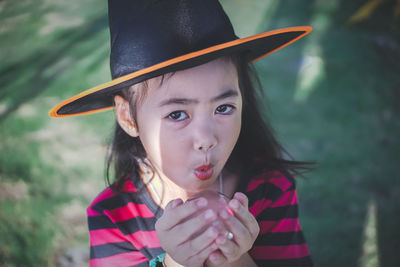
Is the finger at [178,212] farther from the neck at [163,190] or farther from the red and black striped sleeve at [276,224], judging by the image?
the red and black striped sleeve at [276,224]

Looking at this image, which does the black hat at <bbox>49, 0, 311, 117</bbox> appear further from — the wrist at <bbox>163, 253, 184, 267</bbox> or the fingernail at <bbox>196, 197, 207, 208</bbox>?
the wrist at <bbox>163, 253, 184, 267</bbox>

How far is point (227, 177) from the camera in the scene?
162 centimetres

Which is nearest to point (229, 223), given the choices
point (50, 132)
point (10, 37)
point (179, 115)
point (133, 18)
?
point (179, 115)

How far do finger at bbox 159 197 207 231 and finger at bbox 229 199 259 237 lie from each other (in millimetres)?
96

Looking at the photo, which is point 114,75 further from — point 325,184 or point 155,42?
point 325,184

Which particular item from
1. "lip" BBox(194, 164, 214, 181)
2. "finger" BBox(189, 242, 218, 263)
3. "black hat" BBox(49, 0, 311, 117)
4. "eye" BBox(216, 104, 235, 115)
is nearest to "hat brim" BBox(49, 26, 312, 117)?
"black hat" BBox(49, 0, 311, 117)

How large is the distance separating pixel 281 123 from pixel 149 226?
6.93 ft

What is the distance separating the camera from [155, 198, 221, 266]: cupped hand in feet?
3.32

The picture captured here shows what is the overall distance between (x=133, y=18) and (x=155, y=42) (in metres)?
0.13

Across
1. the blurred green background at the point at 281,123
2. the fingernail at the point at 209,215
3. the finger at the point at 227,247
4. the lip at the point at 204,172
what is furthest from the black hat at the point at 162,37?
the blurred green background at the point at 281,123

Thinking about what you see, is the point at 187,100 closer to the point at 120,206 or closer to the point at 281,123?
the point at 120,206

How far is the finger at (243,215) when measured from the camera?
1.03 meters

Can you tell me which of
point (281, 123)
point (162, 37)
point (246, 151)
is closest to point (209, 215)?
point (162, 37)

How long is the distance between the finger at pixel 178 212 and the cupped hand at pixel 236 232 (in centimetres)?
8
